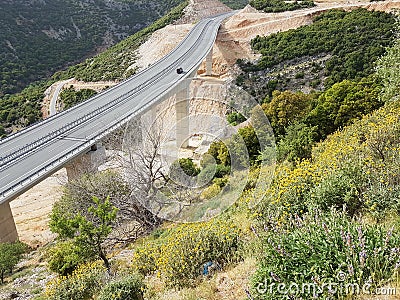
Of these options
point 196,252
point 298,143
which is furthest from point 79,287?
point 298,143

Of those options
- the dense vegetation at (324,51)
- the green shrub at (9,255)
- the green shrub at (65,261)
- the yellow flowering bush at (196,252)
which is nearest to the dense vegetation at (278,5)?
the dense vegetation at (324,51)

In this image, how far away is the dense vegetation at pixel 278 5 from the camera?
2023 inches

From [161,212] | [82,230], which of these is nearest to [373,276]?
[82,230]

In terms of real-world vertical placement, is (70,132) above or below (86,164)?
above

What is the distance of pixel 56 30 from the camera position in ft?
252

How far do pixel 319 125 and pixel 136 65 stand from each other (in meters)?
37.3

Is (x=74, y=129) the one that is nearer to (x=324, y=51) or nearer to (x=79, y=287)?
(x=79, y=287)

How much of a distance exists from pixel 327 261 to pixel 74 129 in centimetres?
2115

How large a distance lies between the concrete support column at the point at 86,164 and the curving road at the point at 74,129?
88 centimetres

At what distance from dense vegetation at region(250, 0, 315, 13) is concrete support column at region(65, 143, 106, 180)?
42.7 metres

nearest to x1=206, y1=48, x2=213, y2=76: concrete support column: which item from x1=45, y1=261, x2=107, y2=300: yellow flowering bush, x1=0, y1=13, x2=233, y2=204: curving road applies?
x1=0, y1=13, x2=233, y2=204: curving road

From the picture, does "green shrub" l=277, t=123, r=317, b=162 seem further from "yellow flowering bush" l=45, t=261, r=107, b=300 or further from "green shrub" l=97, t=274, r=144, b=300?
"green shrub" l=97, t=274, r=144, b=300

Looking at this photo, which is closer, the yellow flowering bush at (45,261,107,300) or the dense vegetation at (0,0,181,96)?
the yellow flowering bush at (45,261,107,300)

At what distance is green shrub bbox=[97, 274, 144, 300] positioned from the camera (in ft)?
21.5
